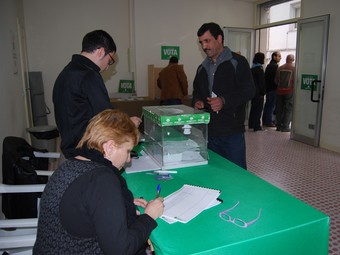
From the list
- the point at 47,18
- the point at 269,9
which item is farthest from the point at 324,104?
the point at 47,18

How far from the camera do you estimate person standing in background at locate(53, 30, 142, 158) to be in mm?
1597

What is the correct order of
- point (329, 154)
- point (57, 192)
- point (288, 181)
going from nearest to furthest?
point (57, 192), point (288, 181), point (329, 154)

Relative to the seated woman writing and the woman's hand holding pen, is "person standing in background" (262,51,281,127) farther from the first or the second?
the seated woman writing

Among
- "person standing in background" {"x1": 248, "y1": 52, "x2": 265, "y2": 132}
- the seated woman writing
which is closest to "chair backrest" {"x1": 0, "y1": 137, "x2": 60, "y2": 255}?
the seated woman writing

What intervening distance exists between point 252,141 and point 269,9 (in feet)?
10.2

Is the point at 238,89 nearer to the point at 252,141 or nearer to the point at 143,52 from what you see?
the point at 252,141

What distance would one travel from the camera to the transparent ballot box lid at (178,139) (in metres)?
1.73

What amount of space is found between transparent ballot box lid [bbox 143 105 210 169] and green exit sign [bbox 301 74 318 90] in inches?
139

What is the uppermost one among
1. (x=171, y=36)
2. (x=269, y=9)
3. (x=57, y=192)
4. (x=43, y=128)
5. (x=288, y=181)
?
(x=269, y=9)

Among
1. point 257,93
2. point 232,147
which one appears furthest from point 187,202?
point 257,93

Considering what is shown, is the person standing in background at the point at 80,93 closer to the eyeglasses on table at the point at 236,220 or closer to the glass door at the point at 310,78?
the eyeglasses on table at the point at 236,220

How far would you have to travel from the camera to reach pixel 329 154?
4312mm

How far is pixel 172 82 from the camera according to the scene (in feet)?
16.1

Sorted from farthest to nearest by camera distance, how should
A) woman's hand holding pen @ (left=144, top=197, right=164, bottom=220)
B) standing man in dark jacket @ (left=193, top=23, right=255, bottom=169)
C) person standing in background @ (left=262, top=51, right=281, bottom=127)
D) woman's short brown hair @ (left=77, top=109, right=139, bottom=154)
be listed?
1. person standing in background @ (left=262, top=51, right=281, bottom=127)
2. standing man in dark jacket @ (left=193, top=23, right=255, bottom=169)
3. woman's hand holding pen @ (left=144, top=197, right=164, bottom=220)
4. woman's short brown hair @ (left=77, top=109, right=139, bottom=154)
